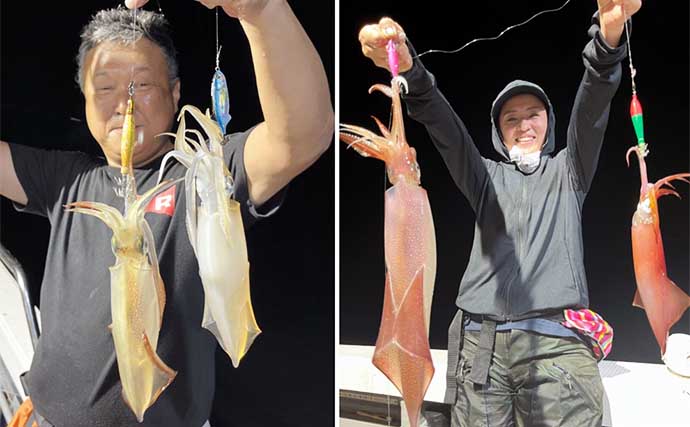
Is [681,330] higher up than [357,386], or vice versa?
[681,330]

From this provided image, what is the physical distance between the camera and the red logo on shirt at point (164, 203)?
1.84 meters

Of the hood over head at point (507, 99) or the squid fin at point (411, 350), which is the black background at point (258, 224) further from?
the hood over head at point (507, 99)

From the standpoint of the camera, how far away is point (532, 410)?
67.4 inches

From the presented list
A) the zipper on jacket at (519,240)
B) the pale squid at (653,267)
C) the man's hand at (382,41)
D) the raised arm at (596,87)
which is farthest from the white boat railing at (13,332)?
the pale squid at (653,267)

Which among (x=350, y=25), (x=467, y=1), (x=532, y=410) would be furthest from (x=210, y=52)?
(x=532, y=410)

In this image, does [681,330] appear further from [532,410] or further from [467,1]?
[467,1]

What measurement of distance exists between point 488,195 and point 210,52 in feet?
3.07

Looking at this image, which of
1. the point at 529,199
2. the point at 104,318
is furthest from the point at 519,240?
the point at 104,318

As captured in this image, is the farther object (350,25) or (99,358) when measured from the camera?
(350,25)

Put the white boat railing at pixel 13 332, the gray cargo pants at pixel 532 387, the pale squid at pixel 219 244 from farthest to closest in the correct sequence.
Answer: the white boat railing at pixel 13 332, the pale squid at pixel 219 244, the gray cargo pants at pixel 532 387

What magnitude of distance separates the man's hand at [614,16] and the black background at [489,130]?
0.20 ft

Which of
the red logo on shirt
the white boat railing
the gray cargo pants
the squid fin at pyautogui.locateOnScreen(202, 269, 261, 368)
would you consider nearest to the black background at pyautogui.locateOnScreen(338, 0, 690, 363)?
the gray cargo pants

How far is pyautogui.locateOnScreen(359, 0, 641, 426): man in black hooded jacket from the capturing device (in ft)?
5.65

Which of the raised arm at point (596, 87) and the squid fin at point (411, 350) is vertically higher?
the raised arm at point (596, 87)
